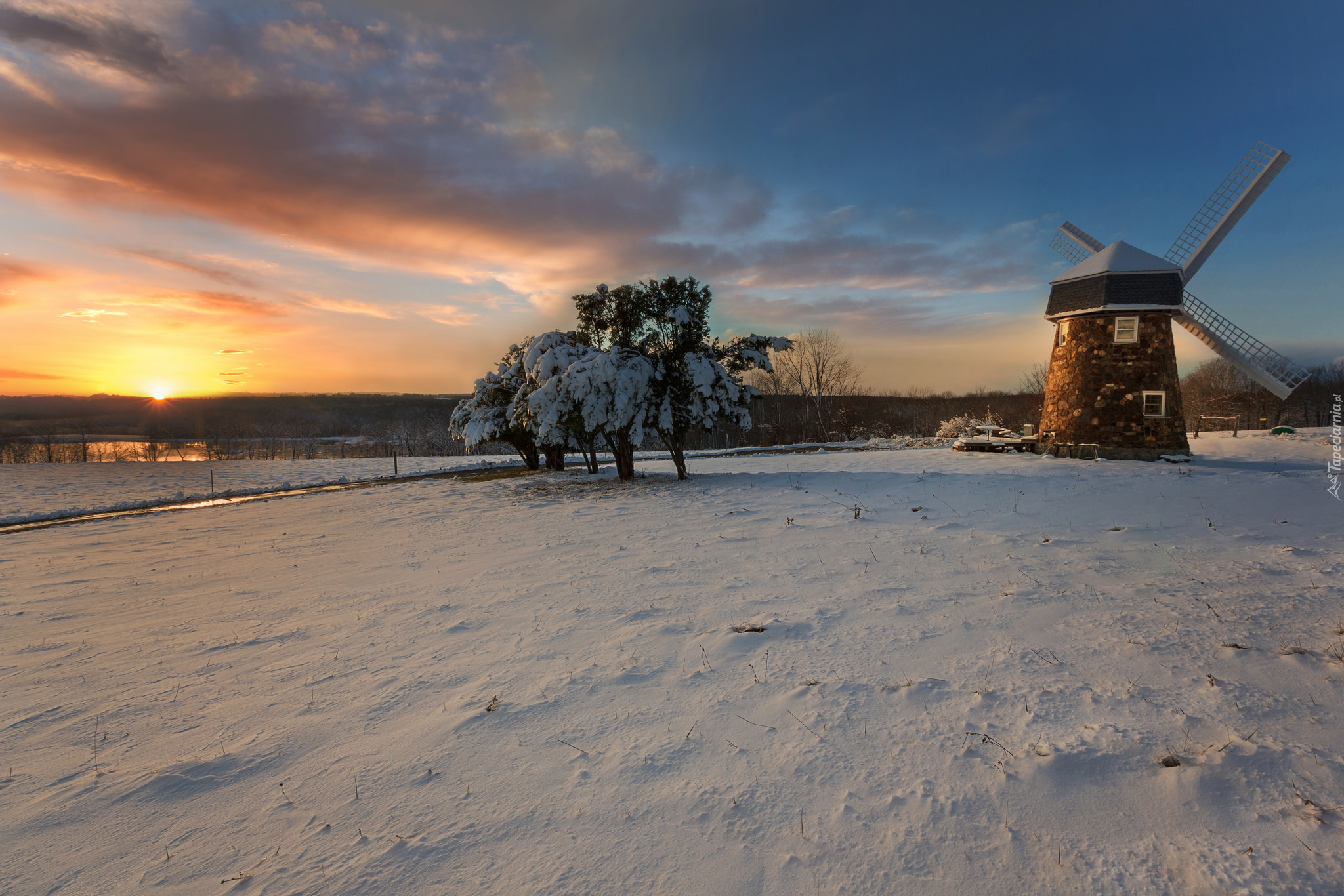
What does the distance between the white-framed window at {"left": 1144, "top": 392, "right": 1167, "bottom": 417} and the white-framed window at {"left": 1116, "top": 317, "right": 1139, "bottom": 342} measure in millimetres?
1943

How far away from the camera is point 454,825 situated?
9.61ft

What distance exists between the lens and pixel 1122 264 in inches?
715

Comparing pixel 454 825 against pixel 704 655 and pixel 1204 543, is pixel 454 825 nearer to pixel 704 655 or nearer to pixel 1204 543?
pixel 704 655

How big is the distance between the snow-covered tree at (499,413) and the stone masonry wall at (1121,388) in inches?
812

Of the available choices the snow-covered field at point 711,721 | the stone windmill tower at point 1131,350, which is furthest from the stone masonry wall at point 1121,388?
the snow-covered field at point 711,721

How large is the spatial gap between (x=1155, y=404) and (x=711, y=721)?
21546 millimetres

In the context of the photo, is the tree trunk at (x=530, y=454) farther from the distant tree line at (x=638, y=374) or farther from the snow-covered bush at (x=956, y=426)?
the snow-covered bush at (x=956, y=426)

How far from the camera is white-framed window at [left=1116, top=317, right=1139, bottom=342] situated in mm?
17750

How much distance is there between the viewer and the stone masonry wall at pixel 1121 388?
17609mm

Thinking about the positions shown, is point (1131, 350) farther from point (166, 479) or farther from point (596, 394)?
point (166, 479)

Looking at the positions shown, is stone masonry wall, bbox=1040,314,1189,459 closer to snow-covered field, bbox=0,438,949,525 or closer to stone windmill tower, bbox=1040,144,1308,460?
stone windmill tower, bbox=1040,144,1308,460

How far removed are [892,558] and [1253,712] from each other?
12.3ft

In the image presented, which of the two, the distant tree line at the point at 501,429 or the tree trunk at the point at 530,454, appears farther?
the distant tree line at the point at 501,429

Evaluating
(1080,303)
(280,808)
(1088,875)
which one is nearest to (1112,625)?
(1088,875)
